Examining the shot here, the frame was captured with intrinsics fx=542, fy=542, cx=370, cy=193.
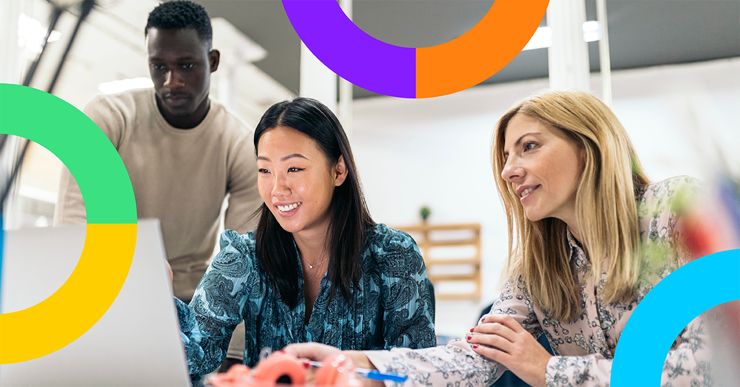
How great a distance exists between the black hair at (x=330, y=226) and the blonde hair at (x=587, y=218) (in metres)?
0.40

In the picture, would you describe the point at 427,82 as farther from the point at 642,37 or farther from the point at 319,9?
the point at 642,37

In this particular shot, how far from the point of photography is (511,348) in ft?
3.65

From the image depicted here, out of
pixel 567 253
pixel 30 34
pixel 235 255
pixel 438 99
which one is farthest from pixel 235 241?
pixel 438 99

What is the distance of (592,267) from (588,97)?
0.40 metres

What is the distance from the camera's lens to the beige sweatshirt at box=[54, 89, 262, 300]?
1987 mm

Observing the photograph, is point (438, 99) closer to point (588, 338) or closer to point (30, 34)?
point (30, 34)

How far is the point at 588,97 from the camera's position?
127 cm

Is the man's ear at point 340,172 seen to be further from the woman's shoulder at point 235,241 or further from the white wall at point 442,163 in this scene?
the white wall at point 442,163

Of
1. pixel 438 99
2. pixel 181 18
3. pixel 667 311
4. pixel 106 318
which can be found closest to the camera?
pixel 106 318

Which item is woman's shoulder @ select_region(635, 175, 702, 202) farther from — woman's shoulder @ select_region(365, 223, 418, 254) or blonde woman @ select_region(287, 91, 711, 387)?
woman's shoulder @ select_region(365, 223, 418, 254)

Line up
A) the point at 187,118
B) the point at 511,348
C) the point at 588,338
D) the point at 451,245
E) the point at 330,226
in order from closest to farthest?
1. the point at 511,348
2. the point at 588,338
3. the point at 330,226
4. the point at 187,118
5. the point at 451,245

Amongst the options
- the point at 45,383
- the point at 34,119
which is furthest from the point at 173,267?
the point at 45,383

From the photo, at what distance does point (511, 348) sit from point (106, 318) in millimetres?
780

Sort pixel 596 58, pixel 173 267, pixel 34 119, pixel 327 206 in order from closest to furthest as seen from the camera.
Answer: pixel 34 119, pixel 327 206, pixel 173 267, pixel 596 58
